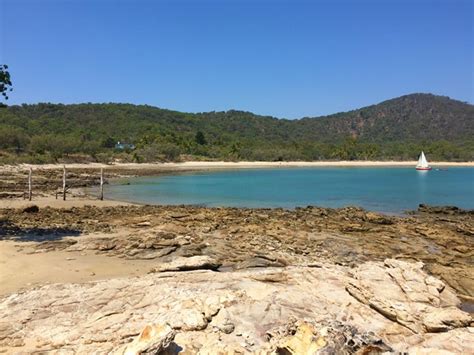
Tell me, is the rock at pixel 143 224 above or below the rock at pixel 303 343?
below

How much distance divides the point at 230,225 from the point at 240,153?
3855 inches

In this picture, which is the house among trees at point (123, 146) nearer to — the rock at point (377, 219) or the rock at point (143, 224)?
the rock at point (143, 224)

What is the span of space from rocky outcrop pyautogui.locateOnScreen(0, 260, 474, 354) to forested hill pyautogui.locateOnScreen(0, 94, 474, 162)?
62839 mm

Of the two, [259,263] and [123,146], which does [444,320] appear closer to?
[259,263]

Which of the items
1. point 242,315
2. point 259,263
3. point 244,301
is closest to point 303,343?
point 242,315

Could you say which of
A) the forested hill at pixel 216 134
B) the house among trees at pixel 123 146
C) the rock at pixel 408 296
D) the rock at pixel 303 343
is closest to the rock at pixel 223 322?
the rock at pixel 303 343

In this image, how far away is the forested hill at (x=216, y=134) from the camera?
82.9 m

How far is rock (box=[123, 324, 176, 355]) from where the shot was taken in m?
5.26

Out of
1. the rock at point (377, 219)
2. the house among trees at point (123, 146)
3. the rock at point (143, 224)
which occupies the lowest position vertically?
the rock at point (143, 224)

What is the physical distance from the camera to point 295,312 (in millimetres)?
7578

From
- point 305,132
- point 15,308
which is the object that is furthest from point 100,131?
point 15,308

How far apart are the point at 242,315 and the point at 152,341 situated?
90.9 inches

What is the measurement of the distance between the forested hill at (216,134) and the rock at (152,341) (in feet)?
216

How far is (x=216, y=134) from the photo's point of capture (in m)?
150
